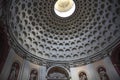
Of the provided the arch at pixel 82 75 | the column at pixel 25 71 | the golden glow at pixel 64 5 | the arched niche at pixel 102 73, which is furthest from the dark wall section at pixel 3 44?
the golden glow at pixel 64 5

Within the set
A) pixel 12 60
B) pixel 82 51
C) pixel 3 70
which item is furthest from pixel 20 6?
pixel 82 51

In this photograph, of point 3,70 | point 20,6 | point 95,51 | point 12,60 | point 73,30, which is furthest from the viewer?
point 73,30

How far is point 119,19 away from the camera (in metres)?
21.5

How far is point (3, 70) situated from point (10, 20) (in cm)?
650

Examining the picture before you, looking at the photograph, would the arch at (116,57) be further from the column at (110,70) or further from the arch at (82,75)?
the arch at (82,75)

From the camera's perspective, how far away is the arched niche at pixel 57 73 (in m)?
20.8

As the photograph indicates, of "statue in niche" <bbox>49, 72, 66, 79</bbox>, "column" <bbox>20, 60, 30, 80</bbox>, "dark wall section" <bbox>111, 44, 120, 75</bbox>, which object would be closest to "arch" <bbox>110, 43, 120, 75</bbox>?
"dark wall section" <bbox>111, 44, 120, 75</bbox>

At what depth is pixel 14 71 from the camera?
1794cm

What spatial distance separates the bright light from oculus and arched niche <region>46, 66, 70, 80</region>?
9.87 meters

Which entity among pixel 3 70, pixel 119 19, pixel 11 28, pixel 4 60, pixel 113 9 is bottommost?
pixel 3 70

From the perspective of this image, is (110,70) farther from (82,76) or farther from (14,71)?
(14,71)

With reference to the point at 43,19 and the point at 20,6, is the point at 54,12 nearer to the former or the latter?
the point at 43,19

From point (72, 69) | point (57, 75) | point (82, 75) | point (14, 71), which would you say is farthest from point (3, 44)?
point (82, 75)

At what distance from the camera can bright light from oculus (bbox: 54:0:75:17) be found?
88.8 ft
